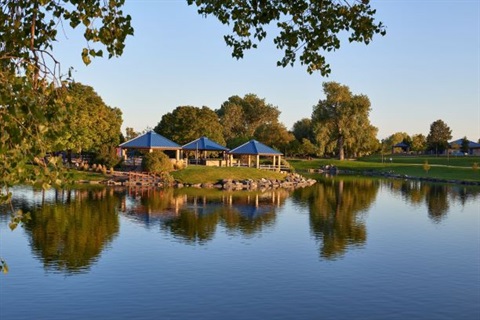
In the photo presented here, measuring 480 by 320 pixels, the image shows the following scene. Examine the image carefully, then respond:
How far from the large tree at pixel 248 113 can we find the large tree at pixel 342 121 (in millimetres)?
28443

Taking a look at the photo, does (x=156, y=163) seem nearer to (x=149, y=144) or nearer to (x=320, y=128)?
(x=149, y=144)

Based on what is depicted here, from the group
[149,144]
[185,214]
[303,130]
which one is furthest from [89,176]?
[303,130]

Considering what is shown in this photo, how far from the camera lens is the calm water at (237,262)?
14461mm

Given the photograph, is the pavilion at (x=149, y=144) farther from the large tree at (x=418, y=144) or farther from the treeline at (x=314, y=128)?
the large tree at (x=418, y=144)

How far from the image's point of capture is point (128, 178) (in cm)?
5216

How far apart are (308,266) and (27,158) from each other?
613 inches

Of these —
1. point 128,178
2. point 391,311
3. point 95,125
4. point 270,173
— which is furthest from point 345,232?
point 95,125

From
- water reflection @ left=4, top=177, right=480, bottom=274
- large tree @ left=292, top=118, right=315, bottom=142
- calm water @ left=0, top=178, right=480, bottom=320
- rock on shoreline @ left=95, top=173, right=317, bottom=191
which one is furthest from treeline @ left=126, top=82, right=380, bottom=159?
calm water @ left=0, top=178, right=480, bottom=320

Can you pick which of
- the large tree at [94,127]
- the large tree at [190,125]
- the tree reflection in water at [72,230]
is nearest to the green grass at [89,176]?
the large tree at [94,127]

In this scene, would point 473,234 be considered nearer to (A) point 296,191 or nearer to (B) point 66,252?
(B) point 66,252

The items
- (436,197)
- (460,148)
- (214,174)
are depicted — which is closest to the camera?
(436,197)

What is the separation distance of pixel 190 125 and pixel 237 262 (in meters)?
61.8

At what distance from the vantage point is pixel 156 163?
53.5m

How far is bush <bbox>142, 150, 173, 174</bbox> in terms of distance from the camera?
5347 cm
